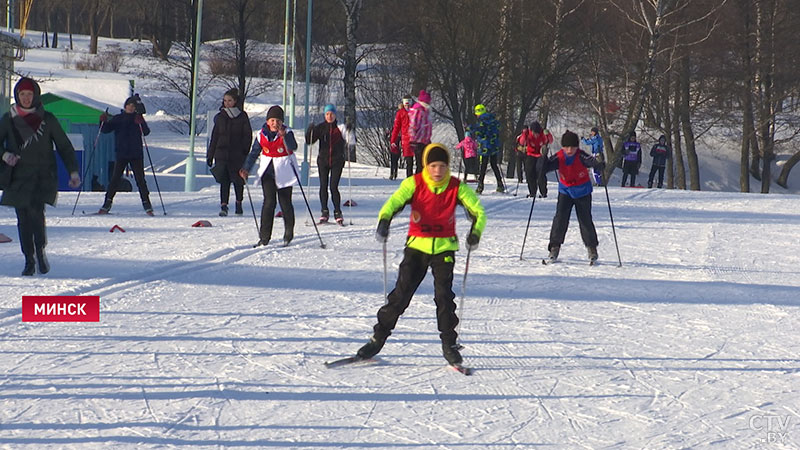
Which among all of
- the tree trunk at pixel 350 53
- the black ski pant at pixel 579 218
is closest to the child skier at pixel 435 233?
the black ski pant at pixel 579 218

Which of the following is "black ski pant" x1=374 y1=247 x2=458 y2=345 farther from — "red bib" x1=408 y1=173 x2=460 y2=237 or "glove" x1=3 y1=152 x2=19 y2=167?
"glove" x1=3 y1=152 x2=19 y2=167

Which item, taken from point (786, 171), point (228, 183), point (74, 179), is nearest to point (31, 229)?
point (74, 179)

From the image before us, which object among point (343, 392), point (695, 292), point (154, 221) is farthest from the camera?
point (154, 221)

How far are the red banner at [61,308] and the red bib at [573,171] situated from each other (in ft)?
15.5

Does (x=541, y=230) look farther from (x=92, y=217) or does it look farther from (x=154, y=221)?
(x=92, y=217)

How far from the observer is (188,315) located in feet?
24.3

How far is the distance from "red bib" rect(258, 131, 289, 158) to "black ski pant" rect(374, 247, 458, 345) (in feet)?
17.6

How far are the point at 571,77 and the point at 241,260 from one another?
83.7 feet

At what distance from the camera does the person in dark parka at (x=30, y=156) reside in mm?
8516

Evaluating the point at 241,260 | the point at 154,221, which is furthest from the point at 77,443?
the point at 154,221

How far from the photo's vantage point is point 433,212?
19.7 ft

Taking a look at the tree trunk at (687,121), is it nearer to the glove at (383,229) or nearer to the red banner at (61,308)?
the red banner at (61,308)

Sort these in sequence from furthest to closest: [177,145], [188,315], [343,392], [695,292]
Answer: [177,145] < [695,292] < [188,315] < [343,392]

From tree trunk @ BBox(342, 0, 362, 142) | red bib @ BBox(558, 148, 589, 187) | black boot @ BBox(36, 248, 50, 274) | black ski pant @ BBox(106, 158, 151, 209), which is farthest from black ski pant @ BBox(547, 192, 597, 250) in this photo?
tree trunk @ BBox(342, 0, 362, 142)
